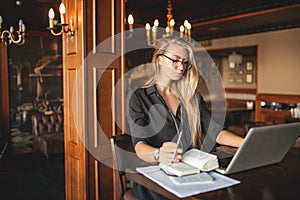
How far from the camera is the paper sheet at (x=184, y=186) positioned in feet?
3.41

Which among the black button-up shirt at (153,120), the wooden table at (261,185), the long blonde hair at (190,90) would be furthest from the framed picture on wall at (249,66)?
the wooden table at (261,185)

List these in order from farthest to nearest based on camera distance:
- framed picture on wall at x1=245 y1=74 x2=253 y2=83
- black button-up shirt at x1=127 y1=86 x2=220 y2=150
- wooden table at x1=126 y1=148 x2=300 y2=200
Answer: framed picture on wall at x1=245 y1=74 x2=253 y2=83 → black button-up shirt at x1=127 y1=86 x2=220 y2=150 → wooden table at x1=126 y1=148 x2=300 y2=200

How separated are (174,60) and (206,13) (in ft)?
15.3

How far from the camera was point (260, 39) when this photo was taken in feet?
23.7

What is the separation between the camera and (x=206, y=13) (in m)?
5.93

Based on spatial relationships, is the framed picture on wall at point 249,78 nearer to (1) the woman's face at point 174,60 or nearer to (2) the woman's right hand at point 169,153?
(1) the woman's face at point 174,60

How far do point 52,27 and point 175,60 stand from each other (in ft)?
4.56

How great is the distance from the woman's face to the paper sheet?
1.91 ft

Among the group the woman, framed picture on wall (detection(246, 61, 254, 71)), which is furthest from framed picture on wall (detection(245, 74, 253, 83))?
the woman

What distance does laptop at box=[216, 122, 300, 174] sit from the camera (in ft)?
3.84

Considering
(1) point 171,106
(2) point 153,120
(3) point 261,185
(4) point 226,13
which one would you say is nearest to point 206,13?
(4) point 226,13

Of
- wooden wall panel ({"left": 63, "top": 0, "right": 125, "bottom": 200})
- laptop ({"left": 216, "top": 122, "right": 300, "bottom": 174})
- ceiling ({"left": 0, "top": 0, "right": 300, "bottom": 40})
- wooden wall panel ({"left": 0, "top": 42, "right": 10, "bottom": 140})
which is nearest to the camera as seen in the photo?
laptop ({"left": 216, "top": 122, "right": 300, "bottom": 174})

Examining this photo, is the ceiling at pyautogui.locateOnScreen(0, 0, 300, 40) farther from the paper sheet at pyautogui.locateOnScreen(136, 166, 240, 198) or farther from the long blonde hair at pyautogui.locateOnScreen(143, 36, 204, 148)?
the paper sheet at pyautogui.locateOnScreen(136, 166, 240, 198)

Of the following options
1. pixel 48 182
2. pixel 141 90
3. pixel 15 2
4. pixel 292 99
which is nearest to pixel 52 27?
pixel 141 90
